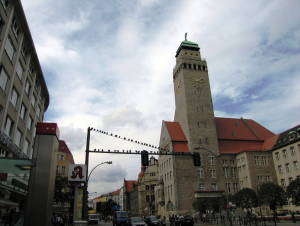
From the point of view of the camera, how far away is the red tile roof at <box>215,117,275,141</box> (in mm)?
60844

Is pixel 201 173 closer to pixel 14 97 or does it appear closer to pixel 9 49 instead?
pixel 14 97

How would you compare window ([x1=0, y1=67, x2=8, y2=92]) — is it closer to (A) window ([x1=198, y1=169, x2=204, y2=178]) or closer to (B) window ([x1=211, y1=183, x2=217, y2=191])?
(A) window ([x1=198, y1=169, x2=204, y2=178])

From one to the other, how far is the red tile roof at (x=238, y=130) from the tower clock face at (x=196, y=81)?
1069cm

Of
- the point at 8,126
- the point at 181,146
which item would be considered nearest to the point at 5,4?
the point at 8,126

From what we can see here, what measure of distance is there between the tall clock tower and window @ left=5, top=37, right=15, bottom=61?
133 feet

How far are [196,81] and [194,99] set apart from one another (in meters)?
5.07

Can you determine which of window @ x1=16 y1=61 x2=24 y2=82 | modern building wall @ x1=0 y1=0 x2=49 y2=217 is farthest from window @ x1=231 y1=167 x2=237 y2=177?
window @ x1=16 y1=61 x2=24 y2=82

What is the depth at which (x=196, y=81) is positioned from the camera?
202 ft

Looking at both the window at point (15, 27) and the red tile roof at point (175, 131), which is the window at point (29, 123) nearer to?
the window at point (15, 27)

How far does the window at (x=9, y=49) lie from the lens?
22438mm

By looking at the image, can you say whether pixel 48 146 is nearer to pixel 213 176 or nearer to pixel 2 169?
pixel 2 169

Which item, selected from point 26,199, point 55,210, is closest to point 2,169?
point 26,199

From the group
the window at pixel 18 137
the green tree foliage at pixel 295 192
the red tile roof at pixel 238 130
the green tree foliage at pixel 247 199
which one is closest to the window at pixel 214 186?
the red tile roof at pixel 238 130

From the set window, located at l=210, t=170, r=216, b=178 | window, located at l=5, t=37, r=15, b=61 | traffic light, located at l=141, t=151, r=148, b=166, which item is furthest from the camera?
window, located at l=210, t=170, r=216, b=178
